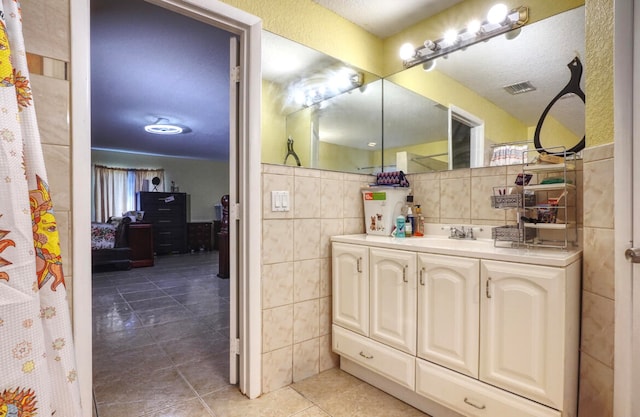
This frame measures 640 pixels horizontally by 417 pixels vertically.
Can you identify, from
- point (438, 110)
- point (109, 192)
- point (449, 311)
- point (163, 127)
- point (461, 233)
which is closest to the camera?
point (449, 311)

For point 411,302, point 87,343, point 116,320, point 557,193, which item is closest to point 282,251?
point 411,302

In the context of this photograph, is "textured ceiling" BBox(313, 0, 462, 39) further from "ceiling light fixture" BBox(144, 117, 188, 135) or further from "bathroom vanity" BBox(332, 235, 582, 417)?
"ceiling light fixture" BBox(144, 117, 188, 135)

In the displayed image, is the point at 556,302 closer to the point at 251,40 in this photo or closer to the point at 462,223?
the point at 462,223

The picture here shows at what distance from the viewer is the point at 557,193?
156cm

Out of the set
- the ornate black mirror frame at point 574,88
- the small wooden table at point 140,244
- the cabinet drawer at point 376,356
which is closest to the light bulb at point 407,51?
the ornate black mirror frame at point 574,88

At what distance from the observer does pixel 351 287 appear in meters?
1.92

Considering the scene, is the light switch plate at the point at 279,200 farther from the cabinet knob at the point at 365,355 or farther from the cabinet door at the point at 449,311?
the cabinet knob at the point at 365,355

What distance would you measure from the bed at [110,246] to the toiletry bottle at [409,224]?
5254 millimetres

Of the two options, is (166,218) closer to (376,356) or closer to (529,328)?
(376,356)

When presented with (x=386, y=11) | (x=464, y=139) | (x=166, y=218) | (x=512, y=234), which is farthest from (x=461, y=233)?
(x=166, y=218)

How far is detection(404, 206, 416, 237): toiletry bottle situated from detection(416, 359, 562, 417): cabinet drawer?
784 millimetres

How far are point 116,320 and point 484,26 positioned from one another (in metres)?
3.73

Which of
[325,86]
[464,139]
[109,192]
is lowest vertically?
[109,192]

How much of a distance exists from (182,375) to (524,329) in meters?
1.92
